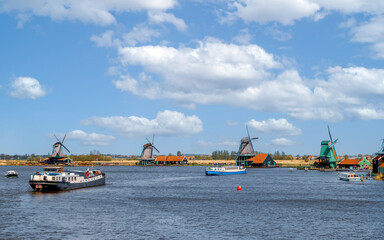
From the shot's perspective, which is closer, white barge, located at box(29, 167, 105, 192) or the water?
the water

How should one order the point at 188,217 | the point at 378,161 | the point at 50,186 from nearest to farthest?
1. the point at 188,217
2. the point at 50,186
3. the point at 378,161

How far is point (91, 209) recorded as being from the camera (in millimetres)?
54688

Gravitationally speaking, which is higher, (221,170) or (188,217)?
(221,170)

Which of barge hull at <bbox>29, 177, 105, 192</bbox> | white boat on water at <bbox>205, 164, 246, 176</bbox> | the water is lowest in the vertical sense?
the water

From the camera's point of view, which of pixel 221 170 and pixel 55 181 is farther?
pixel 221 170

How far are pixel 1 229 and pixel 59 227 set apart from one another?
5578 millimetres

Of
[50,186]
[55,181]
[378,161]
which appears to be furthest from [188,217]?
[378,161]

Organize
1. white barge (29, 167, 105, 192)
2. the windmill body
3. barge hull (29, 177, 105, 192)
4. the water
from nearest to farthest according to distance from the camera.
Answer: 1. the water
2. barge hull (29, 177, 105, 192)
3. white barge (29, 167, 105, 192)
4. the windmill body

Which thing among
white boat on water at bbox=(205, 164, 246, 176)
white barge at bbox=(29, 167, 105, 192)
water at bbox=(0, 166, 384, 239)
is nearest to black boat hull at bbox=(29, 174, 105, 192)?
white barge at bbox=(29, 167, 105, 192)

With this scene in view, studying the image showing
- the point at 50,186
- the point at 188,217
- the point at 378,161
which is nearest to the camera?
the point at 188,217

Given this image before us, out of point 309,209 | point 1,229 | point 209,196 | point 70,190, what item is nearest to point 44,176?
point 70,190

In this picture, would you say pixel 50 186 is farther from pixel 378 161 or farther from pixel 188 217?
pixel 378 161

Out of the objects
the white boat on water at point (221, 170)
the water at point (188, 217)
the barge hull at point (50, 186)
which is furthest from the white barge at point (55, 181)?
the white boat on water at point (221, 170)

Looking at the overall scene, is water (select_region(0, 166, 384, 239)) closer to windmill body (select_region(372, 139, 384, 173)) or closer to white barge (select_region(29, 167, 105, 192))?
white barge (select_region(29, 167, 105, 192))
